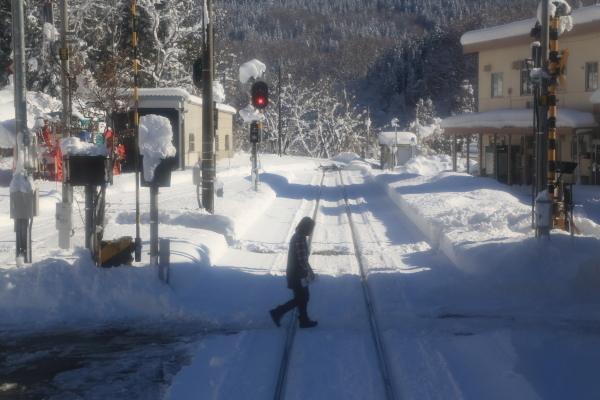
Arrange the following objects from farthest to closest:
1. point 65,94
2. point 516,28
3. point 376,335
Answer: point 516,28 < point 65,94 < point 376,335

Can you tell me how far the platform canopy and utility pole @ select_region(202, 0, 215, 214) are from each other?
16164 millimetres

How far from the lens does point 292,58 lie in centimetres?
15388

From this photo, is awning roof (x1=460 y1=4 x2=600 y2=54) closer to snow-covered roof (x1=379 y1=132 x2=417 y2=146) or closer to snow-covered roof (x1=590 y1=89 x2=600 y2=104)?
snow-covered roof (x1=590 y1=89 x2=600 y2=104)

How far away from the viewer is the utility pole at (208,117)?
58.3 feet

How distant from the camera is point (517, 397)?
638 centimetres

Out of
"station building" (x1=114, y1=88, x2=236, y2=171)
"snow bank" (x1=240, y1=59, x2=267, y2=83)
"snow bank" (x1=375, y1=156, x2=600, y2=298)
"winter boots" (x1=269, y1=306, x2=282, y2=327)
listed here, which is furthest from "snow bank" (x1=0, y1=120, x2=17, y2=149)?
"station building" (x1=114, y1=88, x2=236, y2=171)

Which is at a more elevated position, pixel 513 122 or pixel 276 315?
pixel 513 122

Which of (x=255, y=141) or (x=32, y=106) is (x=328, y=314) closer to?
(x=255, y=141)

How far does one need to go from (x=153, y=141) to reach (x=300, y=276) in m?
3.63

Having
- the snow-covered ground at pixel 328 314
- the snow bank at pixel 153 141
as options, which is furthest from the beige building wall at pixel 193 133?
the snow bank at pixel 153 141

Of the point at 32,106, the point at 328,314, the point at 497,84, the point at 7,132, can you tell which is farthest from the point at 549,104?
the point at 32,106

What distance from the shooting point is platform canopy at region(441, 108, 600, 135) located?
27719 millimetres

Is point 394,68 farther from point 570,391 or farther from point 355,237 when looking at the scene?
point 570,391

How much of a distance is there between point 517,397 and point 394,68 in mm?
139906
